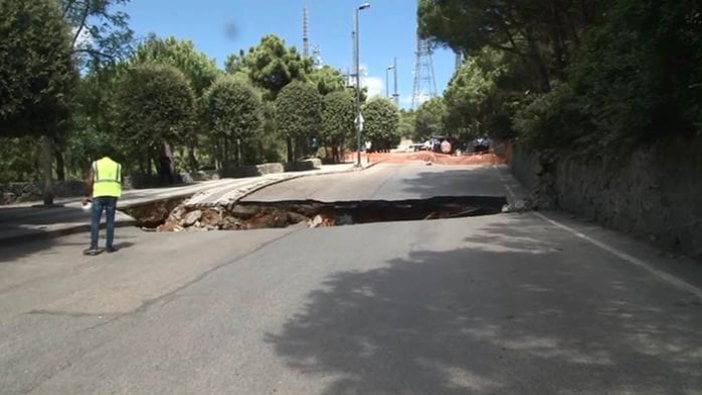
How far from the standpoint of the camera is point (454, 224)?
49.4 feet

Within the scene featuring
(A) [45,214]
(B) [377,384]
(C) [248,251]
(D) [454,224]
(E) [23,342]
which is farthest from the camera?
(A) [45,214]

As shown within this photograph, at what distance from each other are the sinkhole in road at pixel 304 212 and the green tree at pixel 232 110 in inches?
614

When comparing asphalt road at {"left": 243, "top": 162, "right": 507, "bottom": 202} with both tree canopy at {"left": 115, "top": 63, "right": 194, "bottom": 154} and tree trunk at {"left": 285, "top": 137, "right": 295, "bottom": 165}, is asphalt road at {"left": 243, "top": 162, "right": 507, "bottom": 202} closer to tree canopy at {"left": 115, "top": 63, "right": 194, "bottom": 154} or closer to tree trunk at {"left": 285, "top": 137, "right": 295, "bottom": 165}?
tree canopy at {"left": 115, "top": 63, "right": 194, "bottom": 154}

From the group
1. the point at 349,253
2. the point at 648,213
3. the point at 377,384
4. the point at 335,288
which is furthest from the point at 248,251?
the point at 377,384

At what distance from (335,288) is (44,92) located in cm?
828

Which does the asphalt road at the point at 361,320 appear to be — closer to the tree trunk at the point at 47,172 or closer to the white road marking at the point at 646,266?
the white road marking at the point at 646,266

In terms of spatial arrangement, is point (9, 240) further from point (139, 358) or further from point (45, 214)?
point (139, 358)

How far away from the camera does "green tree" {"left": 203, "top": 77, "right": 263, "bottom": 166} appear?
37281mm

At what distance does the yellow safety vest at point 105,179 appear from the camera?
1245cm

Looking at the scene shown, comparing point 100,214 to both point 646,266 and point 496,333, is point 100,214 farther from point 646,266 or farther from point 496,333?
point 646,266

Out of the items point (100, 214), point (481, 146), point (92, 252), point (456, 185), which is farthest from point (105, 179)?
point (481, 146)

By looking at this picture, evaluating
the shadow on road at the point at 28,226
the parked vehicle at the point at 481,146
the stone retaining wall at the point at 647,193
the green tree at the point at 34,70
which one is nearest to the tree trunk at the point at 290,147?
the parked vehicle at the point at 481,146

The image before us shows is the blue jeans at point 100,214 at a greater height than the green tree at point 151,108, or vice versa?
the green tree at point 151,108

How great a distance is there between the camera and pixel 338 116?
54.1 m
